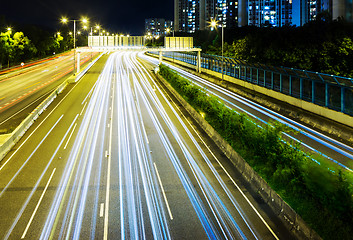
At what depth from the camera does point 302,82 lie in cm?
3048

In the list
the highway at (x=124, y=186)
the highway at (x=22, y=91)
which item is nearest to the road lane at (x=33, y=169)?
the highway at (x=124, y=186)

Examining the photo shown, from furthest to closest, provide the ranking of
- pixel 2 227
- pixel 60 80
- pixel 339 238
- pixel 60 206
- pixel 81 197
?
pixel 60 80 → pixel 81 197 → pixel 60 206 → pixel 2 227 → pixel 339 238

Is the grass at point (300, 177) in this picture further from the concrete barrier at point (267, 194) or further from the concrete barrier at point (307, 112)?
the concrete barrier at point (307, 112)

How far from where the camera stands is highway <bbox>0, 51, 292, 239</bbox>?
11.8 m

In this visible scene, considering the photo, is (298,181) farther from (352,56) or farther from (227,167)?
(352,56)

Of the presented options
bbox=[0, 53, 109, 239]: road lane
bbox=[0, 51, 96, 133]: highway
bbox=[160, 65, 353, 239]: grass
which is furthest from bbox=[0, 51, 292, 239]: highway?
bbox=[0, 51, 96, 133]: highway

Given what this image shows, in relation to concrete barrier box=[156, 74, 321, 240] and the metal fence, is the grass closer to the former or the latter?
concrete barrier box=[156, 74, 321, 240]

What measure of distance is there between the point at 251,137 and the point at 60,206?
33.7ft

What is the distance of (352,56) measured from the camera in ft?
119

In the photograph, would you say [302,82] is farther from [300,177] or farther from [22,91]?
[22,91]

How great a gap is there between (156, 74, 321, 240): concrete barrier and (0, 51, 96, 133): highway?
17210 millimetres

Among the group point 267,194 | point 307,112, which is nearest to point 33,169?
point 267,194

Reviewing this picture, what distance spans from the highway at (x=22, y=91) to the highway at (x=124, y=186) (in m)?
4.24

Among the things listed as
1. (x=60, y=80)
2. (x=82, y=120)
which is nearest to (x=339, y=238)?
(x=82, y=120)
